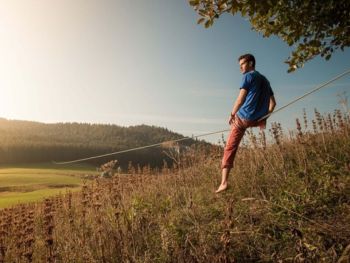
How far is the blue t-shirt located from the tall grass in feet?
4.36

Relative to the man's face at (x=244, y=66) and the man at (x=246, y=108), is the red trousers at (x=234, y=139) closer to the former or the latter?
the man at (x=246, y=108)

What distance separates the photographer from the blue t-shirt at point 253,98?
6.67 metres

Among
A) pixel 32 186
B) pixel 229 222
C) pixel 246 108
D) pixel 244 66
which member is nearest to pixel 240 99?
pixel 246 108

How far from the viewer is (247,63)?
6.85m

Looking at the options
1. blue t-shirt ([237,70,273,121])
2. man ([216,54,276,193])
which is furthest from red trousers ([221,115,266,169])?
blue t-shirt ([237,70,273,121])

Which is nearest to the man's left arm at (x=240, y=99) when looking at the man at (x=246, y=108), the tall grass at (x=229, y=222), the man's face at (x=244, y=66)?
the man at (x=246, y=108)

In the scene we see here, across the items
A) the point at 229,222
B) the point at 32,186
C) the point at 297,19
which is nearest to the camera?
the point at 229,222

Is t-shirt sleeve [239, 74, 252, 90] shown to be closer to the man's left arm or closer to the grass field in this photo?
the man's left arm

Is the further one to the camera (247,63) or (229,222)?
(247,63)

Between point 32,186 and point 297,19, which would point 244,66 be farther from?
point 32,186

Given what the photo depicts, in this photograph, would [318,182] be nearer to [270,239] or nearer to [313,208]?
[313,208]

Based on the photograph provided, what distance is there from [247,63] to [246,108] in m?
0.98

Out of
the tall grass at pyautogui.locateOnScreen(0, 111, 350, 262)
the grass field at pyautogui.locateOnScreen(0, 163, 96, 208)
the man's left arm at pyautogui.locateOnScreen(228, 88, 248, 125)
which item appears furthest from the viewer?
the grass field at pyautogui.locateOnScreen(0, 163, 96, 208)

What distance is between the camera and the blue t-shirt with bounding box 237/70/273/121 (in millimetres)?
6672
